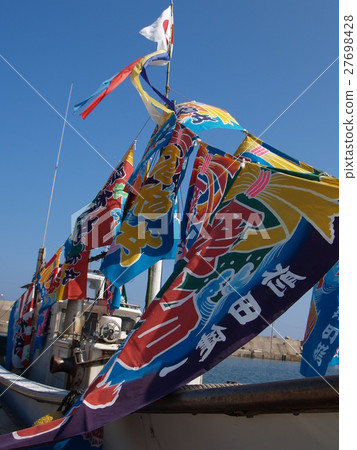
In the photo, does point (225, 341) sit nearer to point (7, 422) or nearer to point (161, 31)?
point (7, 422)

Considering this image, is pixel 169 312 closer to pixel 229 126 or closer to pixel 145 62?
pixel 229 126

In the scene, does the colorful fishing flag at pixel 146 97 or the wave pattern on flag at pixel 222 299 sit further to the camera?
the colorful fishing flag at pixel 146 97

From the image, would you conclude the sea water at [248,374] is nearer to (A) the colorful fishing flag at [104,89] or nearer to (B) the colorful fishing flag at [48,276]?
(B) the colorful fishing flag at [48,276]

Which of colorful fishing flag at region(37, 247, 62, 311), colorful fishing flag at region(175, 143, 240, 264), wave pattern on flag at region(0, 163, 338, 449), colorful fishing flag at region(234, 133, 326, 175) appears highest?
colorful fishing flag at region(234, 133, 326, 175)

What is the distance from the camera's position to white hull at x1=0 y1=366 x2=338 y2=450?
3133 mm

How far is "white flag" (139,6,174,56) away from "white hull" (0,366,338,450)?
31.4ft

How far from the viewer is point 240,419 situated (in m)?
3.65

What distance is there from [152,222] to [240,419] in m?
4.26

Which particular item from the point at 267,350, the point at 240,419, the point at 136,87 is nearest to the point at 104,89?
the point at 136,87

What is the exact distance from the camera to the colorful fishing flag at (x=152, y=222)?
705 centimetres

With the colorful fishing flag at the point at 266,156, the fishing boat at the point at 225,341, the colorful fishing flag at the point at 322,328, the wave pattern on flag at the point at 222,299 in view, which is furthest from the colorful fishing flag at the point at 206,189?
the colorful fishing flag at the point at 322,328

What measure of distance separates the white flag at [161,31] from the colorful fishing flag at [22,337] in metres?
8.44

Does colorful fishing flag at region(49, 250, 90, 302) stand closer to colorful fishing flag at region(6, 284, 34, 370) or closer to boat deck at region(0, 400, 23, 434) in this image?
boat deck at region(0, 400, 23, 434)

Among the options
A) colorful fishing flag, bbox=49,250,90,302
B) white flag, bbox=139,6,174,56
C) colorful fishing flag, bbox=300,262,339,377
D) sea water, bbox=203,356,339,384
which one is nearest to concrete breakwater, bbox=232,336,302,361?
sea water, bbox=203,356,339,384
